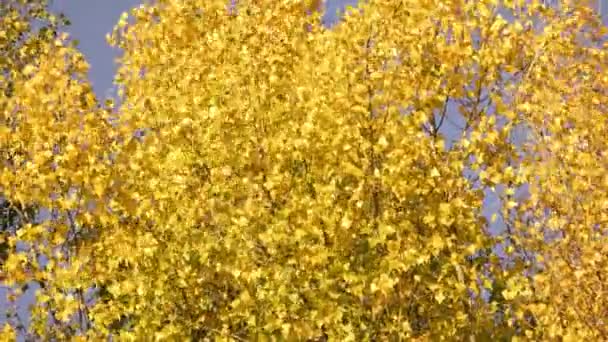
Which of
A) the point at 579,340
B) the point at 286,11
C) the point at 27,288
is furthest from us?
the point at 286,11

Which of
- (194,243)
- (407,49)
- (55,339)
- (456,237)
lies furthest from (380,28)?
(55,339)

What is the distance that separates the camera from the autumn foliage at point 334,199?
14.1 meters

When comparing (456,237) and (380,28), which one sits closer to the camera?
(456,237)

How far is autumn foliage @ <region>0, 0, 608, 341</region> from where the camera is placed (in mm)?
14148

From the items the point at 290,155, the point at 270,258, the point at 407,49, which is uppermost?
the point at 407,49

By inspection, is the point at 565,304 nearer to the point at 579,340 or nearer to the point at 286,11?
the point at 579,340

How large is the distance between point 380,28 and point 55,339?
7.42 meters

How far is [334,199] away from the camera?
564 inches

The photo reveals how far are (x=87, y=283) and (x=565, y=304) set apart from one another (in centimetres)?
751

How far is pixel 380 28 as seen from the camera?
15.7m

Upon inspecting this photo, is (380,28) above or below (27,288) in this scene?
above

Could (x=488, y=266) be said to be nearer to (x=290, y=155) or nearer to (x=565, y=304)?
(x=565, y=304)

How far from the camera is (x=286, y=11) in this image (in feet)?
82.3

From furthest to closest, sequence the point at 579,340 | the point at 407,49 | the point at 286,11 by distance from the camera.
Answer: the point at 286,11 → the point at 407,49 → the point at 579,340
